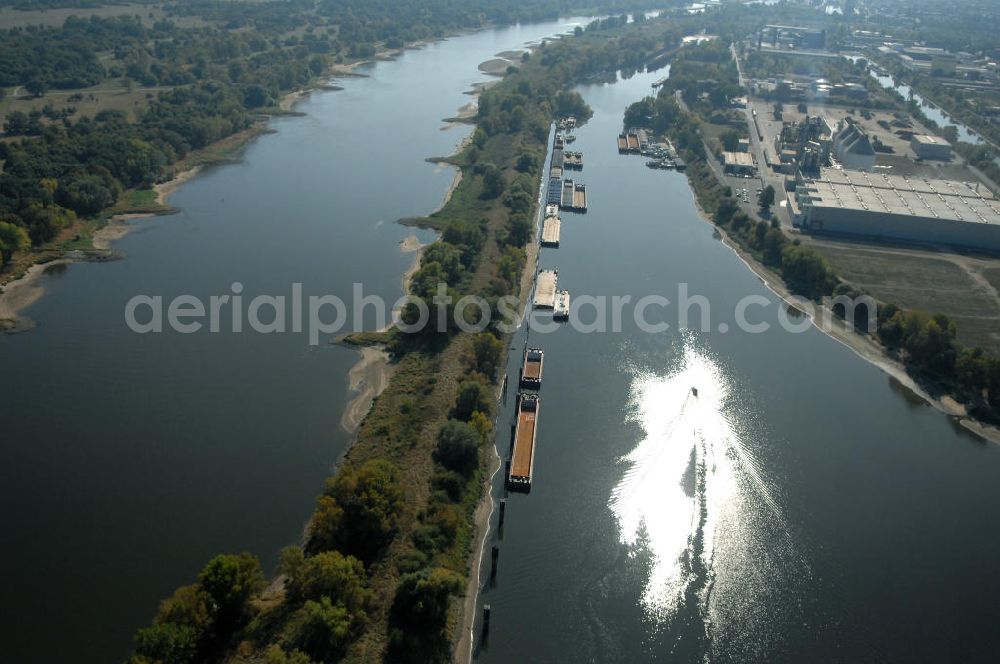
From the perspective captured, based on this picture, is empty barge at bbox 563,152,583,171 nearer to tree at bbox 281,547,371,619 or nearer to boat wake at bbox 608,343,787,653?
boat wake at bbox 608,343,787,653

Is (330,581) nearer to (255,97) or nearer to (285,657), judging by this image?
(285,657)

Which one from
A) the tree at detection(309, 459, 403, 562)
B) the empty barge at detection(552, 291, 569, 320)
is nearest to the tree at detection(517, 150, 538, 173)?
the empty barge at detection(552, 291, 569, 320)

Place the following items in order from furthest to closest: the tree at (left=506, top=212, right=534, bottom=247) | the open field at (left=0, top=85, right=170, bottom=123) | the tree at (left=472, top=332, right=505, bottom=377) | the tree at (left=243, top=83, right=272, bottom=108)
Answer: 1. the tree at (left=243, top=83, right=272, bottom=108)
2. the open field at (left=0, top=85, right=170, bottom=123)
3. the tree at (left=506, top=212, right=534, bottom=247)
4. the tree at (left=472, top=332, right=505, bottom=377)

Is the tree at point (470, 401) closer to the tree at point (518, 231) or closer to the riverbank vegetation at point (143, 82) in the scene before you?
the tree at point (518, 231)

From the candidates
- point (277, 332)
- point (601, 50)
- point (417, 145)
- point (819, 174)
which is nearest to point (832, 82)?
point (601, 50)

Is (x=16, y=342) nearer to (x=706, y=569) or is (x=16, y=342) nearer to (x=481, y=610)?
(x=481, y=610)
